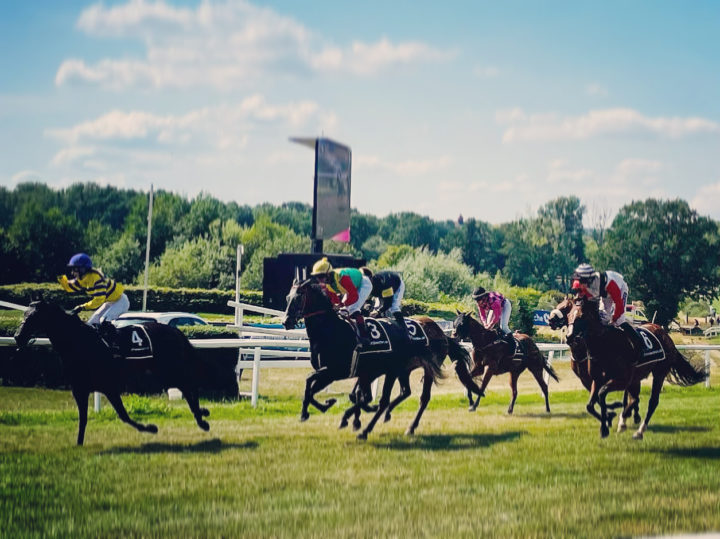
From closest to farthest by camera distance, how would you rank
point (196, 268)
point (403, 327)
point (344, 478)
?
1. point (344, 478)
2. point (403, 327)
3. point (196, 268)

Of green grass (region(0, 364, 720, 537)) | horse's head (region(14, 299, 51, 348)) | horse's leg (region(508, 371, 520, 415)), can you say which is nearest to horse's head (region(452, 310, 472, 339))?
horse's leg (region(508, 371, 520, 415))

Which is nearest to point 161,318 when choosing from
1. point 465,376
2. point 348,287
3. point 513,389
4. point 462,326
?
point 462,326

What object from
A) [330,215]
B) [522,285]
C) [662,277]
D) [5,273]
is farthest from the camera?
[522,285]

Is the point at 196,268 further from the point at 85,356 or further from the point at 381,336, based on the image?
the point at 85,356

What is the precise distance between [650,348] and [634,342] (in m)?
0.42

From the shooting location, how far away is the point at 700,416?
1279cm

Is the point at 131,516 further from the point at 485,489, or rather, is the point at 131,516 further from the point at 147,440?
the point at 147,440

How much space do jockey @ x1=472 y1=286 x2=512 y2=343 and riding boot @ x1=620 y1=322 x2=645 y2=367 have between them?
341 cm

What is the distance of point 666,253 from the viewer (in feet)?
205

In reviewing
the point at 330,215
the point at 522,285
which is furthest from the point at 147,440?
the point at 522,285

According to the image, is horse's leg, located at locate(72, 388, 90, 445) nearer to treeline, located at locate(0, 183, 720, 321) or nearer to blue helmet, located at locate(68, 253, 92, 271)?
blue helmet, located at locate(68, 253, 92, 271)

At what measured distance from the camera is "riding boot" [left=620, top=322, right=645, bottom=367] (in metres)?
10.4

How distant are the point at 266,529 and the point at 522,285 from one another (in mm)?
86513

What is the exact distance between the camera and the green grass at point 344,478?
568 cm
